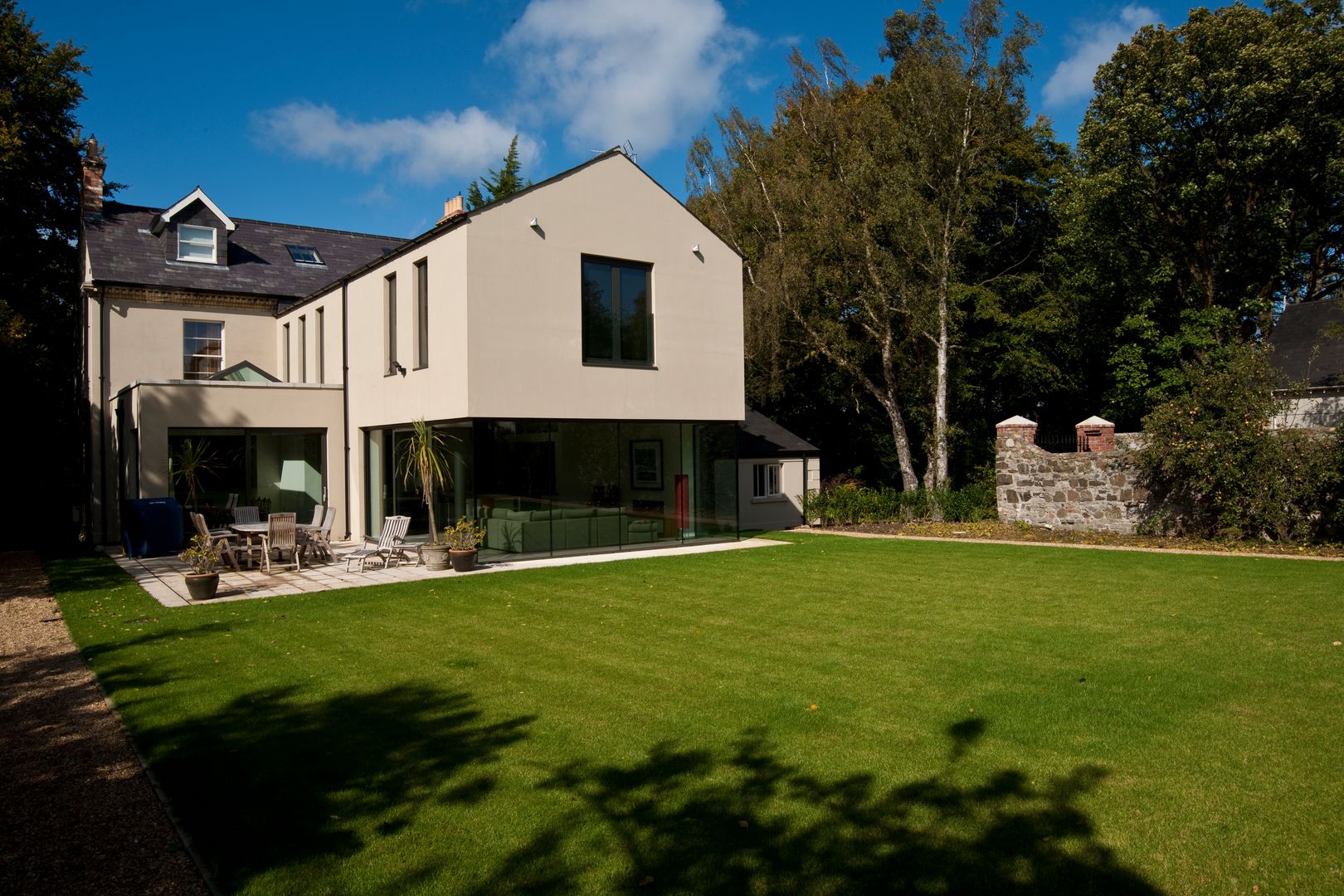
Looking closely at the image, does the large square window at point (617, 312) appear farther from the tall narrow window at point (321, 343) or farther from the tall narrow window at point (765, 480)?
the tall narrow window at point (321, 343)

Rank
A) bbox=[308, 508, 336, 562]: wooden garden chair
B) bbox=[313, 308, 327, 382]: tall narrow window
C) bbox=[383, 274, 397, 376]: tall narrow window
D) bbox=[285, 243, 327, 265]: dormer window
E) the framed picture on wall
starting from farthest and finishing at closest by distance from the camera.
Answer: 1. bbox=[285, 243, 327, 265]: dormer window
2. bbox=[313, 308, 327, 382]: tall narrow window
3. the framed picture on wall
4. bbox=[383, 274, 397, 376]: tall narrow window
5. bbox=[308, 508, 336, 562]: wooden garden chair

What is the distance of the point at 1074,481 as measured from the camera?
19156 mm

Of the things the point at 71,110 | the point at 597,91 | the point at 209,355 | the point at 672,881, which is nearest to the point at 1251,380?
the point at 597,91

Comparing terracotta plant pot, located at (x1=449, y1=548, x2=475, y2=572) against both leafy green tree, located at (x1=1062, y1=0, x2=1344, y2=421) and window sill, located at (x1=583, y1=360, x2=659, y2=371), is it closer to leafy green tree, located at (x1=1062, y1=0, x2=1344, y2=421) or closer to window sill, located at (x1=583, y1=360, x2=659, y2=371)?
window sill, located at (x1=583, y1=360, x2=659, y2=371)

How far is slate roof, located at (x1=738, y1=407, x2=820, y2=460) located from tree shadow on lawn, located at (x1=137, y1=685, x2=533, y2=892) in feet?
50.9

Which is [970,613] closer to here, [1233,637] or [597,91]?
[1233,637]

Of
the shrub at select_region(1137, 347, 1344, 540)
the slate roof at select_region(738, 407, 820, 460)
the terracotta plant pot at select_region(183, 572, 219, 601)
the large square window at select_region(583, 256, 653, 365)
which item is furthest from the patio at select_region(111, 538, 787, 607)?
the shrub at select_region(1137, 347, 1344, 540)

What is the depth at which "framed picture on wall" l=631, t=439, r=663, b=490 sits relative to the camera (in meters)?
17.1

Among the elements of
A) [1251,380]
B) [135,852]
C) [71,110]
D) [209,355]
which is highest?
[71,110]

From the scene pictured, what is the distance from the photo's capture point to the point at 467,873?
3.89m

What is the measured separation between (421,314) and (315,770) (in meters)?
12.0

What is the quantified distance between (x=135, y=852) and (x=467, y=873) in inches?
70.9

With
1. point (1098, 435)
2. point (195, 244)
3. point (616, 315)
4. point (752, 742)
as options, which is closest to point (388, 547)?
point (616, 315)

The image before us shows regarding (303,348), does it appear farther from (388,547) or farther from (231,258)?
(388,547)
